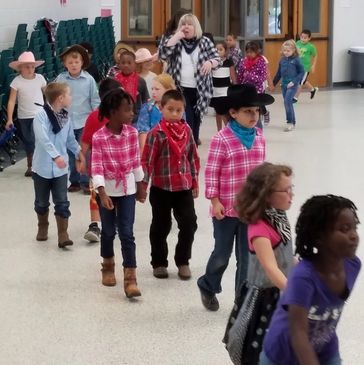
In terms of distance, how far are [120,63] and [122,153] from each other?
2.40 metres

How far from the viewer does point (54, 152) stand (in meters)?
6.29

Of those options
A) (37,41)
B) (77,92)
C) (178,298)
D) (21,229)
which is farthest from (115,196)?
(37,41)

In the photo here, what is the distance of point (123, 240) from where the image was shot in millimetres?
5402

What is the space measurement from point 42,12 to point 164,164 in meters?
8.49

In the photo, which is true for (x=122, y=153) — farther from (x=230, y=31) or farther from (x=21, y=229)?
(x=230, y=31)

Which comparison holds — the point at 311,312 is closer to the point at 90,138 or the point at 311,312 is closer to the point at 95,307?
the point at 95,307

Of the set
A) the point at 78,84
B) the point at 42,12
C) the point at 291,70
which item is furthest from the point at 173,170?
the point at 42,12

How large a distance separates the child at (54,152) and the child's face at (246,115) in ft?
6.08

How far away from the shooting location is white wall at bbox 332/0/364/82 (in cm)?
2011

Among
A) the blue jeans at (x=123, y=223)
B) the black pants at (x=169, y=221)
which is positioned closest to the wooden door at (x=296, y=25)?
the black pants at (x=169, y=221)

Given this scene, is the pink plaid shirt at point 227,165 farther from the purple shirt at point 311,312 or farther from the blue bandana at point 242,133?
the purple shirt at point 311,312

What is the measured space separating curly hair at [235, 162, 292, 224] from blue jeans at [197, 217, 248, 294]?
1.19 meters

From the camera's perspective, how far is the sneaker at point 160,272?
19.2 ft

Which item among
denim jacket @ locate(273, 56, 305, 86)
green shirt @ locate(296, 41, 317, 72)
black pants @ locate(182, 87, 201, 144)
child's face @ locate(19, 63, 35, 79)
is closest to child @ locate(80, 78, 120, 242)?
child's face @ locate(19, 63, 35, 79)
